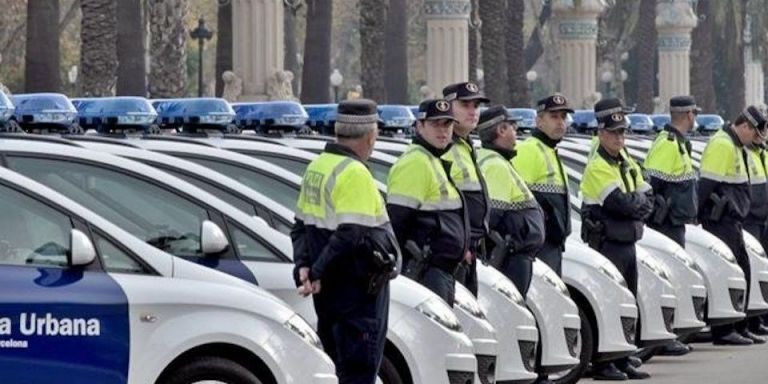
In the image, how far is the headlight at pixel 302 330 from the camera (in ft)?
35.0

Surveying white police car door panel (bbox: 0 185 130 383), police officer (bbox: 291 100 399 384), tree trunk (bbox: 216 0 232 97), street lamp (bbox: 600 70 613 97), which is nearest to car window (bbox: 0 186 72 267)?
white police car door panel (bbox: 0 185 130 383)

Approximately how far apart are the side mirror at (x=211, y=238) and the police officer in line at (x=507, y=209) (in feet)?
14.8

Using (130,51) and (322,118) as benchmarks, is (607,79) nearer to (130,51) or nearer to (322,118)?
(130,51)

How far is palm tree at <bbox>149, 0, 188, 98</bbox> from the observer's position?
31.5 meters

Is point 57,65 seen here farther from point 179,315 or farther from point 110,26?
point 179,315

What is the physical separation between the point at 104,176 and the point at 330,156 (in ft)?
3.42

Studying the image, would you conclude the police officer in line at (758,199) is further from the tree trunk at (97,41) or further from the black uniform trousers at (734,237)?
the tree trunk at (97,41)

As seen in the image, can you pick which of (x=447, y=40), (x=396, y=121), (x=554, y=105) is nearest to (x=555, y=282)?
(x=554, y=105)

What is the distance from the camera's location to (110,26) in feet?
94.5

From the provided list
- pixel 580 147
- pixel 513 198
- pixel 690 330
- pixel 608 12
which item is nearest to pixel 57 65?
pixel 580 147

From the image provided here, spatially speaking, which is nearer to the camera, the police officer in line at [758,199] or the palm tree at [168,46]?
the police officer in line at [758,199]

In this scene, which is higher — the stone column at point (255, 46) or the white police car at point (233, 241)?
the stone column at point (255, 46)

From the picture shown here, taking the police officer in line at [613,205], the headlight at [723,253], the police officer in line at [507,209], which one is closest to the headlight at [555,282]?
the police officer in line at [507,209]

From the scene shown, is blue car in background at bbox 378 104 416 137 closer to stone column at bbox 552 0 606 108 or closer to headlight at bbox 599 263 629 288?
headlight at bbox 599 263 629 288
